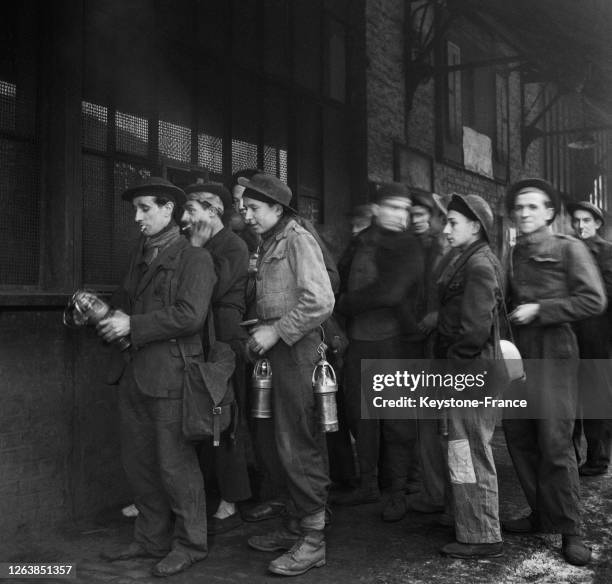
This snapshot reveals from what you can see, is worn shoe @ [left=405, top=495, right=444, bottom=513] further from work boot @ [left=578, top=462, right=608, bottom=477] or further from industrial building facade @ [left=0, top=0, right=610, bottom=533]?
industrial building facade @ [left=0, top=0, right=610, bottom=533]

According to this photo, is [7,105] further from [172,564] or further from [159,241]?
[172,564]

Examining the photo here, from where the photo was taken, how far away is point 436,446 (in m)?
4.76

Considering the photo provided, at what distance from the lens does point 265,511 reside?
183 inches

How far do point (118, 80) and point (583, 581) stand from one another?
4.19 m

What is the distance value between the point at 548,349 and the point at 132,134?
124 inches

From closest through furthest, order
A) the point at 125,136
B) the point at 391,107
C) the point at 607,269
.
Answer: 1. the point at 125,136
2. the point at 607,269
3. the point at 391,107

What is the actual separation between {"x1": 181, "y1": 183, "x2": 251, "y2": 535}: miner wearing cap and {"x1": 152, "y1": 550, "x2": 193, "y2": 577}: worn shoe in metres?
0.64

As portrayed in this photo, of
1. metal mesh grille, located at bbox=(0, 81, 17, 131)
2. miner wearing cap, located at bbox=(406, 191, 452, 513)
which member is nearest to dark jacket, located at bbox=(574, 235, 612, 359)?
miner wearing cap, located at bbox=(406, 191, 452, 513)

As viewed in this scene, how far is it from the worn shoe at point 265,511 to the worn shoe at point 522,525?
1355 millimetres

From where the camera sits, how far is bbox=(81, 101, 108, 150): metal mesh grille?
4875 mm

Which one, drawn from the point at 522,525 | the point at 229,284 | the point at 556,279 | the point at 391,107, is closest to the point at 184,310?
the point at 229,284

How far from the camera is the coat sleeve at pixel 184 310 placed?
11.9 ft

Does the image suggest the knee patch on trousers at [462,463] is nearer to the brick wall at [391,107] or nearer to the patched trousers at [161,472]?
the patched trousers at [161,472]

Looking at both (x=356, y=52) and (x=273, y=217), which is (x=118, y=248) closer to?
(x=273, y=217)
